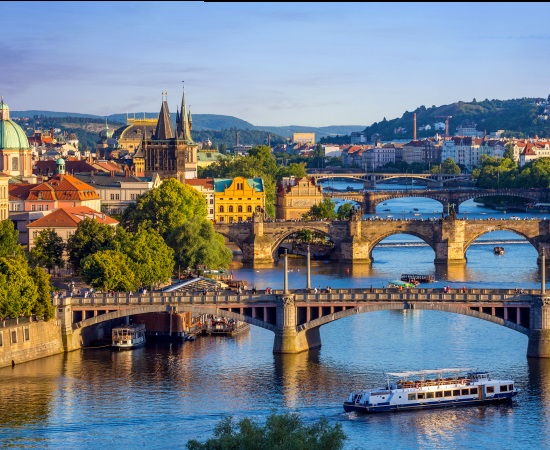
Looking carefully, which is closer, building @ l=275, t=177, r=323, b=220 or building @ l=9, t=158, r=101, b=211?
building @ l=9, t=158, r=101, b=211

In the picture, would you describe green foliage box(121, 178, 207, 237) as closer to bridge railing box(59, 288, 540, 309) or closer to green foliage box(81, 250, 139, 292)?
green foliage box(81, 250, 139, 292)

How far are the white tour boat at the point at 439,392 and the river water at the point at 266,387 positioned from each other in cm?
33

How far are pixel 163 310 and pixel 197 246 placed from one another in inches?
793

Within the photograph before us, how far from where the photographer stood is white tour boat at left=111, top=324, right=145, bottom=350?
167 ft

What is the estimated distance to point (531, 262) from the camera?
7944cm

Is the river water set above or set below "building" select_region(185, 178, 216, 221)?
below

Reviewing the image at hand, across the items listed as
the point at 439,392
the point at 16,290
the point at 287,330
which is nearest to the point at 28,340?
the point at 16,290

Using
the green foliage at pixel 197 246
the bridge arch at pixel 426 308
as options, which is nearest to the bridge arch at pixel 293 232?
the green foliage at pixel 197 246

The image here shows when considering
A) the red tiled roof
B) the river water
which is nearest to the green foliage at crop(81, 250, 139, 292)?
the river water

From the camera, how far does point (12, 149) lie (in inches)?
3332

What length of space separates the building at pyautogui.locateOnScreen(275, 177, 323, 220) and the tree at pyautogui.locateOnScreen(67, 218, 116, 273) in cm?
3424

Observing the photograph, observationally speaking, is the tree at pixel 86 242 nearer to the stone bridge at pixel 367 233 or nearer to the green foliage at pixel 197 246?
the green foliage at pixel 197 246

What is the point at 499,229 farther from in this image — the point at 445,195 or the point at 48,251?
the point at 445,195

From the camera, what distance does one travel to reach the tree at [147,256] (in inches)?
2277
